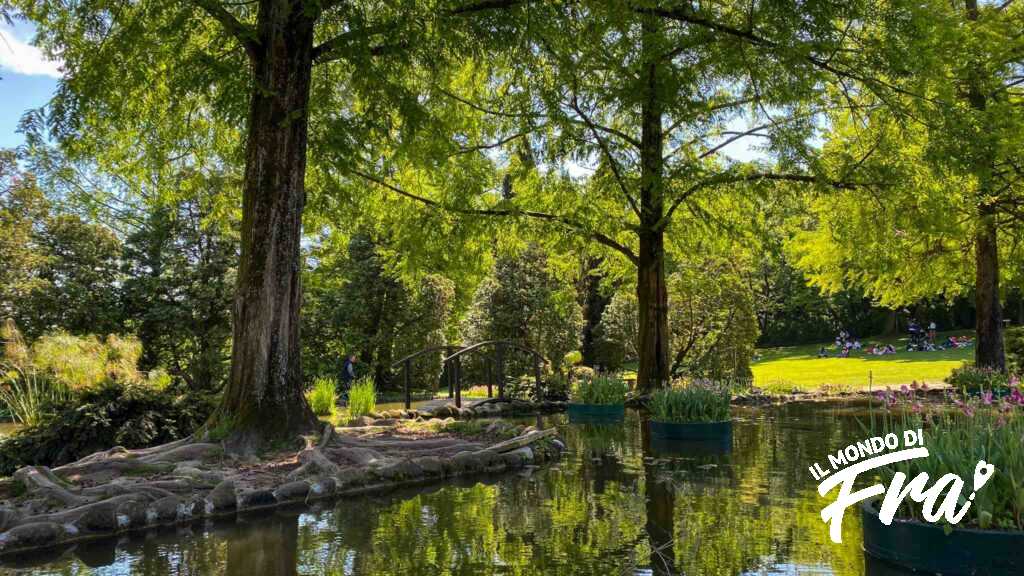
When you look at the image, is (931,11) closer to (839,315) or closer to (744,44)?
(744,44)

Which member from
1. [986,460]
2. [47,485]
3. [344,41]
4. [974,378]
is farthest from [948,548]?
[974,378]

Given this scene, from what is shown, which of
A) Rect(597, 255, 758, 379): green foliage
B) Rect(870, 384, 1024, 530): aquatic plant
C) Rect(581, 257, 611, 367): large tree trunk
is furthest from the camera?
Rect(581, 257, 611, 367): large tree trunk

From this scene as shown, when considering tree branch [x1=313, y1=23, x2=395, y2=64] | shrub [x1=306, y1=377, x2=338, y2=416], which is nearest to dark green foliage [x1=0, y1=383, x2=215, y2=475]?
shrub [x1=306, y1=377, x2=338, y2=416]

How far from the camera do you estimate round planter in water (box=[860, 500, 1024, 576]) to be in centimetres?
378

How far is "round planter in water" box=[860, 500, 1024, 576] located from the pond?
159 mm

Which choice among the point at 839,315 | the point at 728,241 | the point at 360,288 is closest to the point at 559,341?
the point at 360,288

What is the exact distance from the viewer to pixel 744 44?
9.47 metres

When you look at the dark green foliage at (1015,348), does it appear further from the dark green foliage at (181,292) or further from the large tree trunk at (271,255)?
the dark green foliage at (181,292)

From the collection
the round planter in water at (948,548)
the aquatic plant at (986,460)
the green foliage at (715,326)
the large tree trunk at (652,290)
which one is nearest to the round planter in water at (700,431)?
the large tree trunk at (652,290)

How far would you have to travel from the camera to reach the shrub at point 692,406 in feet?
32.5

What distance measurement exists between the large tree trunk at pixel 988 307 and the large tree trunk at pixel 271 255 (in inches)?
587

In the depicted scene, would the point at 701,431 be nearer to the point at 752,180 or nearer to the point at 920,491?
the point at 752,180

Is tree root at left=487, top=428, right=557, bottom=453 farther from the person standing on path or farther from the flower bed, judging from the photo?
the person standing on path

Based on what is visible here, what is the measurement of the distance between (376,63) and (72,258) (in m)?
17.5
